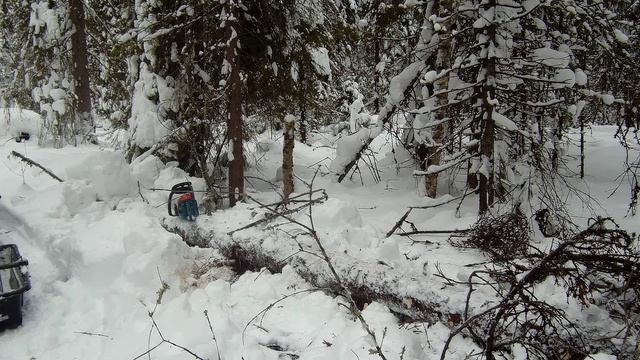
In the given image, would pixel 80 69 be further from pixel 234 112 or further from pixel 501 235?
pixel 501 235

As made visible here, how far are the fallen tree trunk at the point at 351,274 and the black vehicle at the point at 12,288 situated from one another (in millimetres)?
1998

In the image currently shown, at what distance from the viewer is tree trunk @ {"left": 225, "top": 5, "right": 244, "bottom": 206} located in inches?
252

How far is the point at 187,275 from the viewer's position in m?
4.93

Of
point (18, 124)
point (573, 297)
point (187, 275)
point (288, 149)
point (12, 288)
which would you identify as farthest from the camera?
point (18, 124)

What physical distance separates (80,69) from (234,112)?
30.1ft

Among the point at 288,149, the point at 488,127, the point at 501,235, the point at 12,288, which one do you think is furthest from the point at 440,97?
the point at 12,288

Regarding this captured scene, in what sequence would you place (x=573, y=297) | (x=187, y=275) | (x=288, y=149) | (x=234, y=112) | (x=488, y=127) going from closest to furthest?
1. (x=573, y=297)
2. (x=187, y=275)
3. (x=488, y=127)
4. (x=234, y=112)
5. (x=288, y=149)

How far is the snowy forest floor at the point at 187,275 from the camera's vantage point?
350cm

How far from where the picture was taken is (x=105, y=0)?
14.1 metres

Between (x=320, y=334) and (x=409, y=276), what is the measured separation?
3.18 ft

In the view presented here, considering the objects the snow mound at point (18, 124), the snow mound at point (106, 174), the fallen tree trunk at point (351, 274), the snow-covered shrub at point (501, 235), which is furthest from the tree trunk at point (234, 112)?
the snow mound at point (18, 124)

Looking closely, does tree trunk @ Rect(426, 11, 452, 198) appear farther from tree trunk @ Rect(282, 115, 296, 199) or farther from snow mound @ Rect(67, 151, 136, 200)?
snow mound @ Rect(67, 151, 136, 200)

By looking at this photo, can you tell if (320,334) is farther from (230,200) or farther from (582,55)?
(582,55)

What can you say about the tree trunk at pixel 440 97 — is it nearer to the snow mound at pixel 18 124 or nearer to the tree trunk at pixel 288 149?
the tree trunk at pixel 288 149
